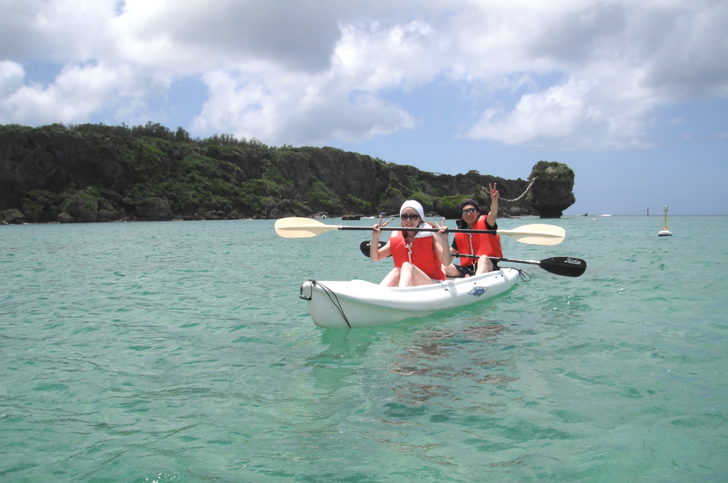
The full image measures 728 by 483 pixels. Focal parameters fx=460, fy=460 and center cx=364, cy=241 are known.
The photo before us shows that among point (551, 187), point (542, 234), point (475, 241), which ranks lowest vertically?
point (475, 241)

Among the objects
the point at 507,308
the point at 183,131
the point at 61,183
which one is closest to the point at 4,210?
the point at 61,183

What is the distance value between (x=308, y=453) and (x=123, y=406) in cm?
172

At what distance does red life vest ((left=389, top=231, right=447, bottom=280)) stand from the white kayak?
407 mm

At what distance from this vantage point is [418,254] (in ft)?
22.1

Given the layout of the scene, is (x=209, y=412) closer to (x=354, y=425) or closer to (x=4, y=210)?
(x=354, y=425)

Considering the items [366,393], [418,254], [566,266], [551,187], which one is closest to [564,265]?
[566,266]

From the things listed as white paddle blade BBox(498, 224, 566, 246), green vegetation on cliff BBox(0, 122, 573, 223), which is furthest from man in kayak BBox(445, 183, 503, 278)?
green vegetation on cliff BBox(0, 122, 573, 223)

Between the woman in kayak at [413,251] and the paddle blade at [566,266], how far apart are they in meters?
2.32

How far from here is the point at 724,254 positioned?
1466cm

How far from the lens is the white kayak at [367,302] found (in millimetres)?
5383

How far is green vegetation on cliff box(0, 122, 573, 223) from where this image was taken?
60.7 m

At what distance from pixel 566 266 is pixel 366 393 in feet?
17.8

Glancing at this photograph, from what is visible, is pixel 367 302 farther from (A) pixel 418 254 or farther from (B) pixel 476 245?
(B) pixel 476 245

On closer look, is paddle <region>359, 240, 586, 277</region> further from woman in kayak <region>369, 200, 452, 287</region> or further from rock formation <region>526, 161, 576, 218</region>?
rock formation <region>526, 161, 576, 218</region>
